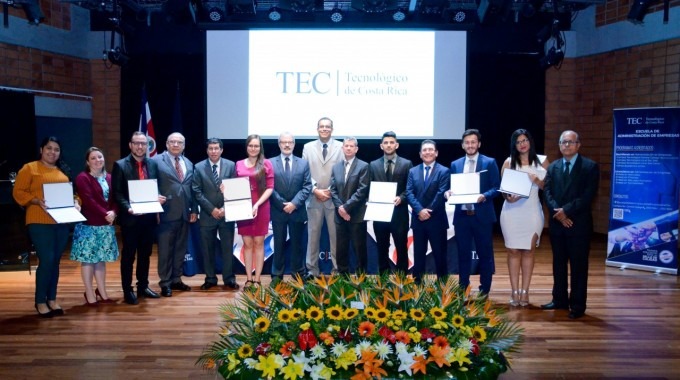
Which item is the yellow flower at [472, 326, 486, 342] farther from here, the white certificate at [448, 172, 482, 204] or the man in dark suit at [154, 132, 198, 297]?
the man in dark suit at [154, 132, 198, 297]

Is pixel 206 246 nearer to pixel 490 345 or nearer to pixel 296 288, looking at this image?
A: pixel 296 288

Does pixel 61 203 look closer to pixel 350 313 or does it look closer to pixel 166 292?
pixel 166 292

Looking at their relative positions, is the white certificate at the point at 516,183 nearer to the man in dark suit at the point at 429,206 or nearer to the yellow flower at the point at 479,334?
the man in dark suit at the point at 429,206

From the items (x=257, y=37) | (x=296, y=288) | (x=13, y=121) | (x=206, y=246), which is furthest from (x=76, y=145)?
(x=296, y=288)

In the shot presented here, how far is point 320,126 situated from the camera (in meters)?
6.53

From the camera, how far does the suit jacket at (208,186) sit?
20.7 ft

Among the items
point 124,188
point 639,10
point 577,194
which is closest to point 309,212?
point 124,188

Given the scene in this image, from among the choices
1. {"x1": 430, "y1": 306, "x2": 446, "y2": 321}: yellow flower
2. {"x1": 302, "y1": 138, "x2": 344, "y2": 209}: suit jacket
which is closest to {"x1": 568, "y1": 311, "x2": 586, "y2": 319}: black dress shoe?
{"x1": 302, "y1": 138, "x2": 344, "y2": 209}: suit jacket

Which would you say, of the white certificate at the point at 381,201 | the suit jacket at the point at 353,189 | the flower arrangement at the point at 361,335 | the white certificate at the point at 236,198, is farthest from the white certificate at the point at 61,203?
the flower arrangement at the point at 361,335

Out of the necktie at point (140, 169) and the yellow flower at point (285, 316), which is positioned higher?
the necktie at point (140, 169)

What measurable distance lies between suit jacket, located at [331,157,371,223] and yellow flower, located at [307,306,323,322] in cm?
354

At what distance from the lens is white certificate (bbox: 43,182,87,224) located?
207 inches

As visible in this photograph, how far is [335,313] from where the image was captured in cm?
266

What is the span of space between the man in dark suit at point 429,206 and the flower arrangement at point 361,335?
298 cm
